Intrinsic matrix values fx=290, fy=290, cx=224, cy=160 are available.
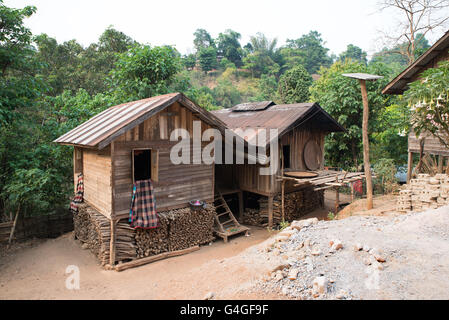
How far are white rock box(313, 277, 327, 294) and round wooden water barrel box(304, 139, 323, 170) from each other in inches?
392

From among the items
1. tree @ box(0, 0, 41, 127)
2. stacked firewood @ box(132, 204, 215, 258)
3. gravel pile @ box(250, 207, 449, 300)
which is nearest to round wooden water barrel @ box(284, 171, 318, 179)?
stacked firewood @ box(132, 204, 215, 258)

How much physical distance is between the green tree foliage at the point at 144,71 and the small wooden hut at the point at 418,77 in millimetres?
11340

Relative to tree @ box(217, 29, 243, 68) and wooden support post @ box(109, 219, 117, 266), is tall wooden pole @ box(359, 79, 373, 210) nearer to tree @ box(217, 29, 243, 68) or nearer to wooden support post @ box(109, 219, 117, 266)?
wooden support post @ box(109, 219, 117, 266)

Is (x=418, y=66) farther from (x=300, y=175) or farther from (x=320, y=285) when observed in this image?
(x=320, y=285)

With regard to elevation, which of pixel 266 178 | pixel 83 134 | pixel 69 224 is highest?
pixel 83 134

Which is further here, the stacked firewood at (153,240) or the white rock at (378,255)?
the stacked firewood at (153,240)

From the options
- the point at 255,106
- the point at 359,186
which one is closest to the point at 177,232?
the point at 255,106

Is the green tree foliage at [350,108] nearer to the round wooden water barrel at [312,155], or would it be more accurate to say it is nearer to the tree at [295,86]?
the round wooden water barrel at [312,155]

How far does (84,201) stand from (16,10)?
7.37 meters

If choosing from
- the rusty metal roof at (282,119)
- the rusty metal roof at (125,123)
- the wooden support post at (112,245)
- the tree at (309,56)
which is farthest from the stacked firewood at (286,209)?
the tree at (309,56)

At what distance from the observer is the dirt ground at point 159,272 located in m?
5.53
